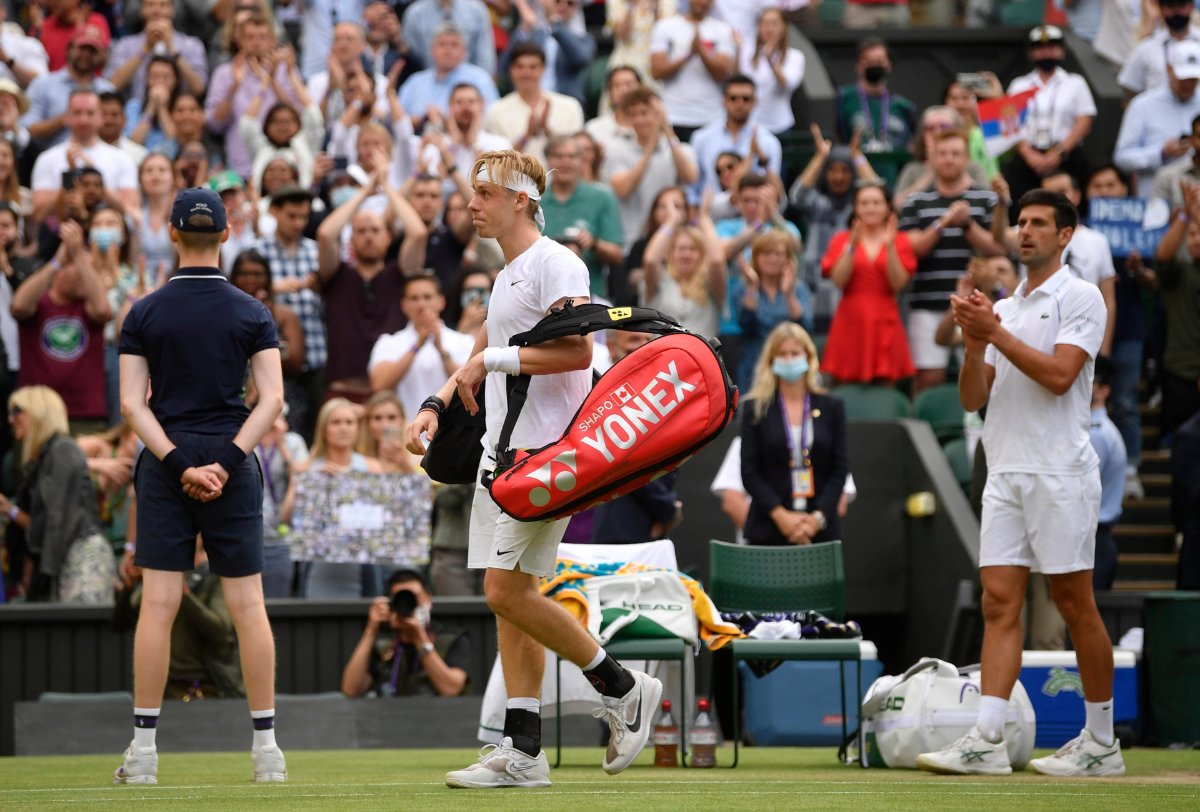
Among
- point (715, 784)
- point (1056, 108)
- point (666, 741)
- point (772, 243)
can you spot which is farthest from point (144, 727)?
point (1056, 108)

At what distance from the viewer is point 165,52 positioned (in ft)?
55.8

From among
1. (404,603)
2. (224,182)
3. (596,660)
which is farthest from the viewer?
(224,182)

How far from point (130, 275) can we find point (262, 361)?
6503 mm

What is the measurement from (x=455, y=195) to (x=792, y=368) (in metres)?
3.84

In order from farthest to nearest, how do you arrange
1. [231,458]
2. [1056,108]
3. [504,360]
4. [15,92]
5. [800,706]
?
[1056,108], [15,92], [800,706], [231,458], [504,360]

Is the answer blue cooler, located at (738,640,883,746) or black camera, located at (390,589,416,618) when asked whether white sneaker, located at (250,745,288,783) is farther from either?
blue cooler, located at (738,640,883,746)

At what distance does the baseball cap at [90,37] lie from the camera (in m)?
16.3

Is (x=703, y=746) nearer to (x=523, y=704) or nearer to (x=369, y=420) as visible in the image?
(x=523, y=704)

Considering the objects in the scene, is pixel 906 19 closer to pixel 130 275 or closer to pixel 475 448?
pixel 130 275

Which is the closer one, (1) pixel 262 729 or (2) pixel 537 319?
(2) pixel 537 319

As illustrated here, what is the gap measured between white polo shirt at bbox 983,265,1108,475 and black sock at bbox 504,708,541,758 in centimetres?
237

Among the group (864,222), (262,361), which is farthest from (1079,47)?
(262,361)

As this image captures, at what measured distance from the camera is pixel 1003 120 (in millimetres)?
15664

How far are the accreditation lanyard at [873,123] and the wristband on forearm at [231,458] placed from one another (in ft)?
37.1
